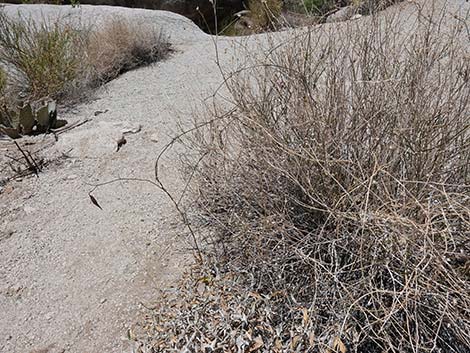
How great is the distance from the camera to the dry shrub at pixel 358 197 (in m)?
1.61

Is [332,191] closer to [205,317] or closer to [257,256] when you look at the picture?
[257,256]

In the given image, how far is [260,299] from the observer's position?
171 centimetres

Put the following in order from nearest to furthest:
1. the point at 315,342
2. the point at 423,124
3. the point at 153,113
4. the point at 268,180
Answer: the point at 315,342
the point at 423,124
the point at 268,180
the point at 153,113

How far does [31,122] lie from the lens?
163 inches

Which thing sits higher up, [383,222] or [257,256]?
[383,222]

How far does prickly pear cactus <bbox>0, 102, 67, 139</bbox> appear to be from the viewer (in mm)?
4082

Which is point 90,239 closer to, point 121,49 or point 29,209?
point 29,209

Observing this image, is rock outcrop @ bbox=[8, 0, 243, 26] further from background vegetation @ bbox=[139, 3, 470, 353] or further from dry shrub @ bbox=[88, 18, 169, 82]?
background vegetation @ bbox=[139, 3, 470, 353]

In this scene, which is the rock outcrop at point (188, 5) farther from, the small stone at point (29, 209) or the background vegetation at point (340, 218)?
the background vegetation at point (340, 218)

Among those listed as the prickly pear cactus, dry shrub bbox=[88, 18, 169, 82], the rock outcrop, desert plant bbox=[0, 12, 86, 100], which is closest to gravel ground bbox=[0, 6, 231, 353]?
the prickly pear cactus

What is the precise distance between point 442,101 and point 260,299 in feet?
3.99

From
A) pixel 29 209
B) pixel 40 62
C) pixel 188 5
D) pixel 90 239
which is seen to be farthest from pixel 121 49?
pixel 188 5

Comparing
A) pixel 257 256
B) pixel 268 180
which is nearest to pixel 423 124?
pixel 268 180

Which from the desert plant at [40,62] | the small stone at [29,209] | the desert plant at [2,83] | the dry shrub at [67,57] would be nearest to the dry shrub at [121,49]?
the dry shrub at [67,57]
